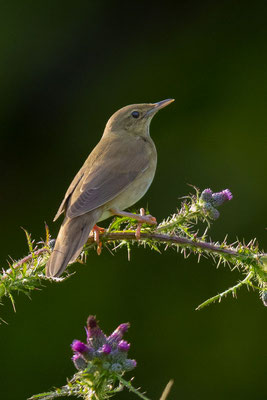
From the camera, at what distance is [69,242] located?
297 cm

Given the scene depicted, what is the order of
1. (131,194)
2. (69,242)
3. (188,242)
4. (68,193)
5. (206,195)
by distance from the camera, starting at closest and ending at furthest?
(188,242)
(206,195)
(69,242)
(68,193)
(131,194)

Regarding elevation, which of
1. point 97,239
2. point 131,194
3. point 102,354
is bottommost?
point 131,194

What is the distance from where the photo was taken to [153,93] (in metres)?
6.32

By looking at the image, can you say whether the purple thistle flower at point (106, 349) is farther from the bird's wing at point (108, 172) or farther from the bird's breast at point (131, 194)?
the bird's breast at point (131, 194)

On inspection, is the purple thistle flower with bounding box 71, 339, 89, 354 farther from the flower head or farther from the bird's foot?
the bird's foot

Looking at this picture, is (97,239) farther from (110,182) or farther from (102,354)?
(102,354)

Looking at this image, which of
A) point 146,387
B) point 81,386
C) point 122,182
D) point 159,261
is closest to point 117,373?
point 81,386

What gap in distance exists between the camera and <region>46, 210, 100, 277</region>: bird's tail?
266cm

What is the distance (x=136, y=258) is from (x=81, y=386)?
3.70 m

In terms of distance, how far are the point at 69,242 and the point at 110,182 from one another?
81 centimetres

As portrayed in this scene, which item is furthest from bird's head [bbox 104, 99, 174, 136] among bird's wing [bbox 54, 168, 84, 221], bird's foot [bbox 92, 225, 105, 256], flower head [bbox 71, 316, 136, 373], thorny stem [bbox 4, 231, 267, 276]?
flower head [bbox 71, 316, 136, 373]

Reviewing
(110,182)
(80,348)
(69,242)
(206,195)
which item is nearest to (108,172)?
(110,182)

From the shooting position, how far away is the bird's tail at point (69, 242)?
2662mm

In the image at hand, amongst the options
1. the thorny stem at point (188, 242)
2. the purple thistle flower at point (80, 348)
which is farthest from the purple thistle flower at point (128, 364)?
the thorny stem at point (188, 242)
